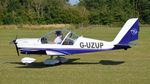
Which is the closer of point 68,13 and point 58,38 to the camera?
point 58,38

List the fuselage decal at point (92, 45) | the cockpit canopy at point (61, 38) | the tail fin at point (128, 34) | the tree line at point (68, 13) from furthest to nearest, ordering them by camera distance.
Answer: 1. the tree line at point (68, 13)
2. the cockpit canopy at point (61, 38)
3. the fuselage decal at point (92, 45)
4. the tail fin at point (128, 34)

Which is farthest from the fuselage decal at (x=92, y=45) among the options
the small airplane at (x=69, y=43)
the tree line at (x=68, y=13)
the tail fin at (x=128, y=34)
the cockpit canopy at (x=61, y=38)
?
the tree line at (x=68, y=13)

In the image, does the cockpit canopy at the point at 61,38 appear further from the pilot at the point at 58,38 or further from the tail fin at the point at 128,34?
the tail fin at the point at 128,34

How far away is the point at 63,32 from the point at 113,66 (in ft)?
8.34

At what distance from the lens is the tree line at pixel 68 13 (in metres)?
67.8

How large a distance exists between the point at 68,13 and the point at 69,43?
55.9 metres

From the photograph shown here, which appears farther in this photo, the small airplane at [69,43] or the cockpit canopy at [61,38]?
the cockpit canopy at [61,38]

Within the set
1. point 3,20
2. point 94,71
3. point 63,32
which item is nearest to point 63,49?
point 63,32

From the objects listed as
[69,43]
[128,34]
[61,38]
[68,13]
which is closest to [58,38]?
[61,38]

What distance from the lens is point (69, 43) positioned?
43.5 feet

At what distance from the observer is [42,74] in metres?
11.4

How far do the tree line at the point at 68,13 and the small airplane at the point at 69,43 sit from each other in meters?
53.1

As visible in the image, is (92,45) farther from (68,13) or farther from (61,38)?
(68,13)

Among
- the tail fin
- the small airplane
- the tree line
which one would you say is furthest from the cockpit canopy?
the tree line
